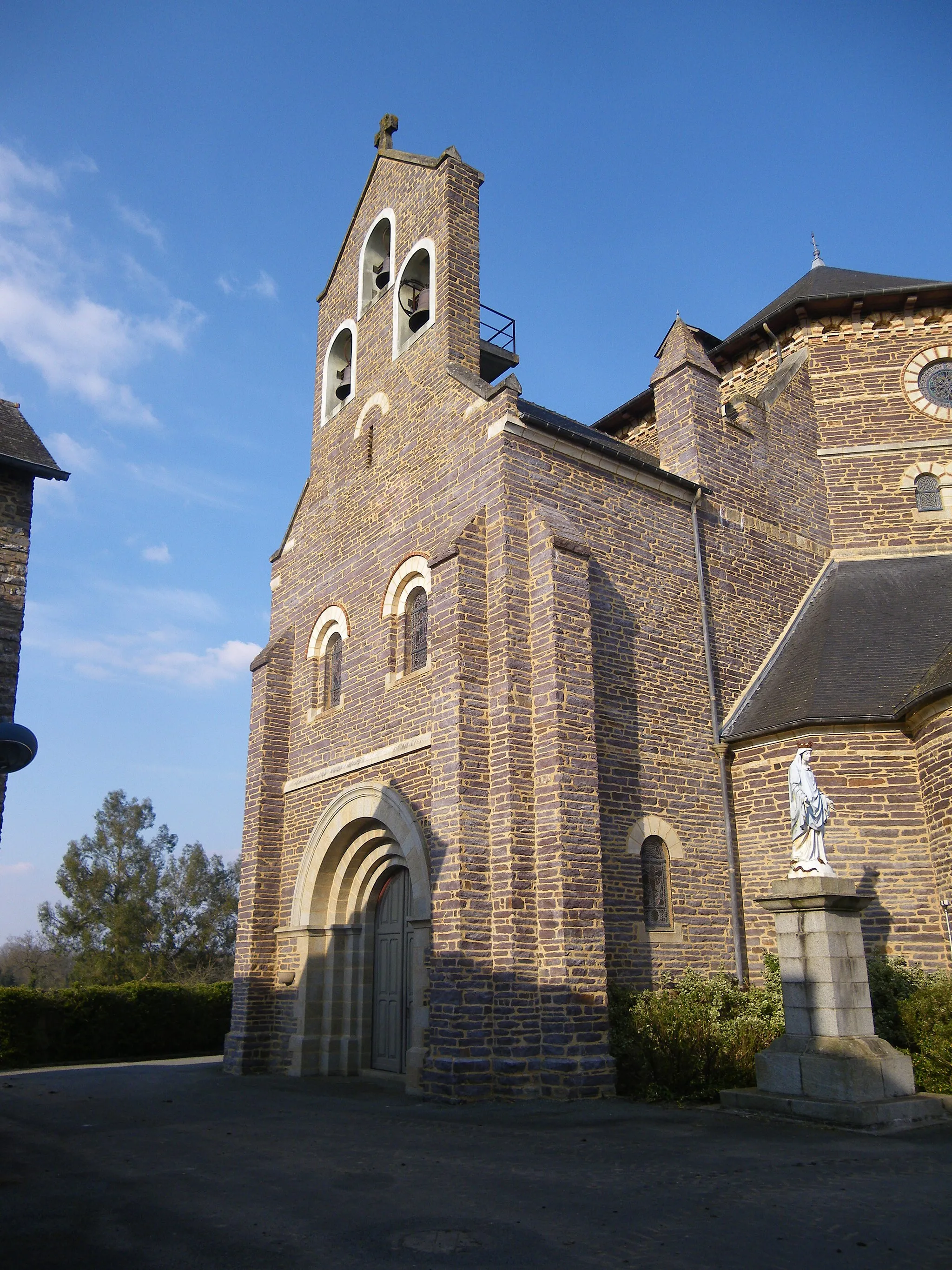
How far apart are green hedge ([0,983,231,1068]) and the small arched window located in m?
10.5

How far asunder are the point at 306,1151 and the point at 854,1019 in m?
5.32

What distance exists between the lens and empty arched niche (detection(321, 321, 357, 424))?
18062 millimetres

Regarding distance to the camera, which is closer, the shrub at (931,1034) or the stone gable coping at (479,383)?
the shrub at (931,1034)

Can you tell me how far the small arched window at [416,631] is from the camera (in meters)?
13.7

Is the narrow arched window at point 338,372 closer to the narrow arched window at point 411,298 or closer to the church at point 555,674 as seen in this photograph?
the church at point 555,674

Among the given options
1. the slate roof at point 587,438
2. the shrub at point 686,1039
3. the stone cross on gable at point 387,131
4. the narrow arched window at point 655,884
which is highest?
the stone cross on gable at point 387,131

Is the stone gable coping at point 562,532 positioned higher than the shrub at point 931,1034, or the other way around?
the stone gable coping at point 562,532

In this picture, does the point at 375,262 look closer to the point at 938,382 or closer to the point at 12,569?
the point at 12,569

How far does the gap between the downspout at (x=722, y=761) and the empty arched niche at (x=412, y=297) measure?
5.53 meters

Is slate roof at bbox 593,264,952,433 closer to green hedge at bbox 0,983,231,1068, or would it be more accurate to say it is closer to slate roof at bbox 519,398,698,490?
slate roof at bbox 519,398,698,490

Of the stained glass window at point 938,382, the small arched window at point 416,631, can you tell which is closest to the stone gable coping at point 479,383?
the small arched window at point 416,631

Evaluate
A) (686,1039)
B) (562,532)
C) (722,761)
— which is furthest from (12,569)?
(722,761)

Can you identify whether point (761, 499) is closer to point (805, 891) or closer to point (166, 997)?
point (805, 891)

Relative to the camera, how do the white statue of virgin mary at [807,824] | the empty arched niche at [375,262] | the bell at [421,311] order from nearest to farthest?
1. the white statue of virgin mary at [807,824]
2. the bell at [421,311]
3. the empty arched niche at [375,262]
